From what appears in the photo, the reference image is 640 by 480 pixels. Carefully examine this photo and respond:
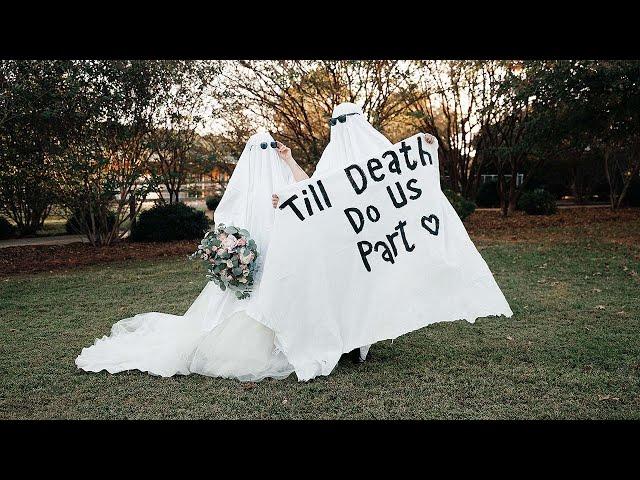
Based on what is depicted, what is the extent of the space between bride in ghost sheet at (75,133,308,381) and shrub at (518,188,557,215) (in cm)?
1691

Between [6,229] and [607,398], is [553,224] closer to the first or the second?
[607,398]

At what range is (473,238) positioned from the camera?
14953mm

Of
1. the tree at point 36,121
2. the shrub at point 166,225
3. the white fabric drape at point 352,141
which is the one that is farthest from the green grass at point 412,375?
the shrub at point 166,225

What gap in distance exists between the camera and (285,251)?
488 cm

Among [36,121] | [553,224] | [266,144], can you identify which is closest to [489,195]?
[553,224]

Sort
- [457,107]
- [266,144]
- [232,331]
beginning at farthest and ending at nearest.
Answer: [457,107], [266,144], [232,331]

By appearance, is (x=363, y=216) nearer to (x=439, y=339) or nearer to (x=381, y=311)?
(x=381, y=311)

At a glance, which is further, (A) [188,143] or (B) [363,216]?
(A) [188,143]

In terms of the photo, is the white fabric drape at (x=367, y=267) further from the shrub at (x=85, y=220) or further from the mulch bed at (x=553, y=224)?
the shrub at (x=85, y=220)

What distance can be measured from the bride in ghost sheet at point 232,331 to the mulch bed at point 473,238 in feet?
22.7

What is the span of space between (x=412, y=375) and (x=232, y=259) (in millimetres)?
1756

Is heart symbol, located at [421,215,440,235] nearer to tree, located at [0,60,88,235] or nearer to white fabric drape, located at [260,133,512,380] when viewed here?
white fabric drape, located at [260,133,512,380]

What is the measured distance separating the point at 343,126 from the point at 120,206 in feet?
33.6
